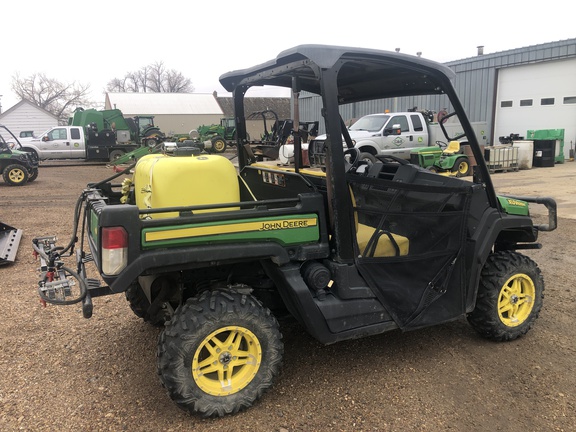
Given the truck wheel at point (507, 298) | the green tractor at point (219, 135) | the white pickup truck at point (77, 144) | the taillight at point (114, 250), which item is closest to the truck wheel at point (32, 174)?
the white pickup truck at point (77, 144)

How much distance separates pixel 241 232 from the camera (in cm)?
273

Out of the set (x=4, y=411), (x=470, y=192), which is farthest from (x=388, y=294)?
(x=4, y=411)

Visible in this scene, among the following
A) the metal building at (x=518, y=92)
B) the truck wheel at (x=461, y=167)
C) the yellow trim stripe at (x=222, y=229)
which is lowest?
the truck wheel at (x=461, y=167)

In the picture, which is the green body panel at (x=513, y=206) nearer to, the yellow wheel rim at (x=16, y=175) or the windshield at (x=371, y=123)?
the windshield at (x=371, y=123)

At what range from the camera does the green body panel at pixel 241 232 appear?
2559 millimetres

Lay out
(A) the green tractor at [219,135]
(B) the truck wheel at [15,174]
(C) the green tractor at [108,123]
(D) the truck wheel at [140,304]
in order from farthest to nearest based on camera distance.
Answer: (A) the green tractor at [219,135] < (C) the green tractor at [108,123] < (B) the truck wheel at [15,174] < (D) the truck wheel at [140,304]

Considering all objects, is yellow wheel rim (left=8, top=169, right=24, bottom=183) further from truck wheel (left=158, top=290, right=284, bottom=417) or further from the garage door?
the garage door

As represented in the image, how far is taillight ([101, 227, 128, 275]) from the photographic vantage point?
8.05 ft

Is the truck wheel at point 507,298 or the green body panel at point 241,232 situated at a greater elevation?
the green body panel at point 241,232

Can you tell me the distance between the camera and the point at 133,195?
3.74m

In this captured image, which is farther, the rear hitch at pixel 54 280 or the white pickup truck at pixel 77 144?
the white pickup truck at pixel 77 144

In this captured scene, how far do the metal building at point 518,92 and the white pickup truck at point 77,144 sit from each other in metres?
10.6

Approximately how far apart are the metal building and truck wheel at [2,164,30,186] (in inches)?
382

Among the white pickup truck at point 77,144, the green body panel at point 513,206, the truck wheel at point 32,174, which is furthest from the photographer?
the white pickup truck at point 77,144
